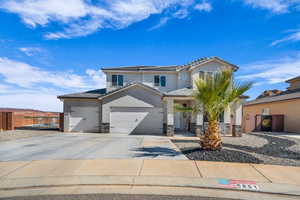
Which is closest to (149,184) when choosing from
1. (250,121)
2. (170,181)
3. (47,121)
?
(170,181)

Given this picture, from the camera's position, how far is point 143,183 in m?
4.66

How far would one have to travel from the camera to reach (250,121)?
19.9 m

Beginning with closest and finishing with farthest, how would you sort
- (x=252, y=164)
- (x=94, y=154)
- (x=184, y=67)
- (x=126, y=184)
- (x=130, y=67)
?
1. (x=126, y=184)
2. (x=252, y=164)
3. (x=94, y=154)
4. (x=184, y=67)
5. (x=130, y=67)

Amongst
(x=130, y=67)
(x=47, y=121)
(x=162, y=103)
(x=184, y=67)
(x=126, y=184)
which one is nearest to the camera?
(x=126, y=184)

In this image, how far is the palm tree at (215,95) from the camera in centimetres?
752

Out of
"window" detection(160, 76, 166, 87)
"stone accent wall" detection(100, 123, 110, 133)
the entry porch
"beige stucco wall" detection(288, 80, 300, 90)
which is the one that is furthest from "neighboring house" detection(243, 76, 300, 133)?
"stone accent wall" detection(100, 123, 110, 133)

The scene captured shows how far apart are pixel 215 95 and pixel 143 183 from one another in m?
4.84

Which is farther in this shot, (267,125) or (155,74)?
(267,125)

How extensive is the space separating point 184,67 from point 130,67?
5.90 metres

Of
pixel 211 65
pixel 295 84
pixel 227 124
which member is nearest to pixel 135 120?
pixel 227 124

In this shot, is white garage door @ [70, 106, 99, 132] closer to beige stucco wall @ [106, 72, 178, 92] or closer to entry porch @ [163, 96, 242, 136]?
beige stucco wall @ [106, 72, 178, 92]

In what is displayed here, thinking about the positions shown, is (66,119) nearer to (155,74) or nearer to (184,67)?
(155,74)

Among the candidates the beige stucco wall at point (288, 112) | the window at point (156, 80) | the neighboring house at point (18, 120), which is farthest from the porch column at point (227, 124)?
the neighboring house at point (18, 120)

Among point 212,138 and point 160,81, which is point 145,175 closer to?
point 212,138
